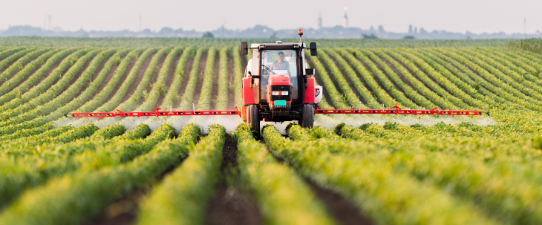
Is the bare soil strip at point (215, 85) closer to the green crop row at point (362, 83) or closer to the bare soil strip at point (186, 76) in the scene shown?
the bare soil strip at point (186, 76)

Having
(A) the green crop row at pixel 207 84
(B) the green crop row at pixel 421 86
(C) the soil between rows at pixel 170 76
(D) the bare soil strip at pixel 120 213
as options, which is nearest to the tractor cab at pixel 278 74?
(D) the bare soil strip at pixel 120 213

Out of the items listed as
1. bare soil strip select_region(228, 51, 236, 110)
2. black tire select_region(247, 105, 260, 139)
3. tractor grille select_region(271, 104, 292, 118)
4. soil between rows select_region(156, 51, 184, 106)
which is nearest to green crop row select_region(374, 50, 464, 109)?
bare soil strip select_region(228, 51, 236, 110)

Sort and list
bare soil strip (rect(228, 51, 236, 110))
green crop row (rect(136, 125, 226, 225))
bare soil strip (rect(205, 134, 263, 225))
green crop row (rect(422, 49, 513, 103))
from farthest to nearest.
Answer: green crop row (rect(422, 49, 513, 103)), bare soil strip (rect(228, 51, 236, 110)), bare soil strip (rect(205, 134, 263, 225)), green crop row (rect(136, 125, 226, 225))

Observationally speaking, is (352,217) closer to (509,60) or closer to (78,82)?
(78,82)

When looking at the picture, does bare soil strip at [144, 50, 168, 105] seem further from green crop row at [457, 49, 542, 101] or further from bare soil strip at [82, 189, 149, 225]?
green crop row at [457, 49, 542, 101]

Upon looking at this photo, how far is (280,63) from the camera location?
14125 mm

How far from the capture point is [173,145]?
32.1ft

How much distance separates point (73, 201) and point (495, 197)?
5.14 metres

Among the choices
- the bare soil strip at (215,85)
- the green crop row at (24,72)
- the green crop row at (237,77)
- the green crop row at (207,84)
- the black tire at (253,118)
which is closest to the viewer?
the black tire at (253,118)

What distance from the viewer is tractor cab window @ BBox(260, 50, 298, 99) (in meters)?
14.0

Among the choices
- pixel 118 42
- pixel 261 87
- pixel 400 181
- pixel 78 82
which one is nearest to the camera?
pixel 400 181

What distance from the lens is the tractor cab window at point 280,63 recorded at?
1405 centimetres

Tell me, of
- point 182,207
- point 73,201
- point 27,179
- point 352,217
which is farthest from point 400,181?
point 27,179

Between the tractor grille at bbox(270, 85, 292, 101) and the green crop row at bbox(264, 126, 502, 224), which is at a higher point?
the tractor grille at bbox(270, 85, 292, 101)
